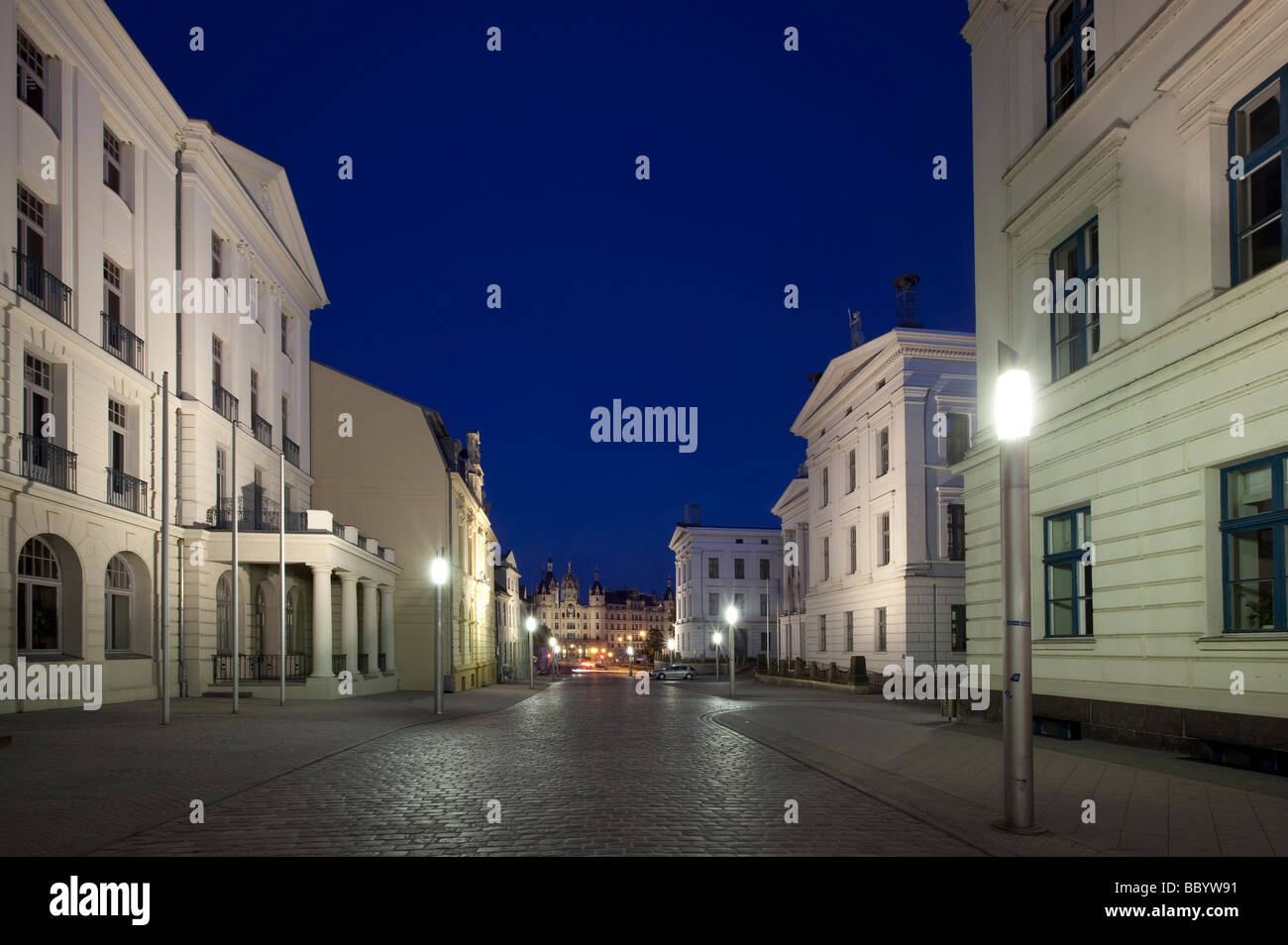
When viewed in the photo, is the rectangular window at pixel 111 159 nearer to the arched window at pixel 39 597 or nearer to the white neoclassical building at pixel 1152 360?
the arched window at pixel 39 597

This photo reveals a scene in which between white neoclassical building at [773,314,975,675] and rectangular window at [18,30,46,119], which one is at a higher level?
rectangular window at [18,30,46,119]

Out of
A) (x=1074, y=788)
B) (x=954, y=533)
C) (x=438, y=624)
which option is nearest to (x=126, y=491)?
(x=438, y=624)

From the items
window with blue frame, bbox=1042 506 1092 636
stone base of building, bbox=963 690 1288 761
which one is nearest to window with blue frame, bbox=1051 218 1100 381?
window with blue frame, bbox=1042 506 1092 636

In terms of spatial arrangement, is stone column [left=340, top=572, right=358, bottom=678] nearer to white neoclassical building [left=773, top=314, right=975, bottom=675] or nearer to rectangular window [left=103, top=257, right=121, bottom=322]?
rectangular window [left=103, top=257, right=121, bottom=322]

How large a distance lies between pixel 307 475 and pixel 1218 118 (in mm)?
35031

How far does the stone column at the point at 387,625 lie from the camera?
3831 centimetres

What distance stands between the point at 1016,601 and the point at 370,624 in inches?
1195

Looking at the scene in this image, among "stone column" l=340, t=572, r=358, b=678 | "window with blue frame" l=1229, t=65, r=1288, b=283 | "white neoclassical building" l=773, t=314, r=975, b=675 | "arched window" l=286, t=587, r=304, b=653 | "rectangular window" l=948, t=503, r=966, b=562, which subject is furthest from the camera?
"rectangular window" l=948, t=503, r=966, b=562

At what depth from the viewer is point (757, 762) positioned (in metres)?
13.8

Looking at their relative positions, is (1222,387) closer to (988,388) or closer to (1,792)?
(988,388)

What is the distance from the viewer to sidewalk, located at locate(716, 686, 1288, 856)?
783 cm

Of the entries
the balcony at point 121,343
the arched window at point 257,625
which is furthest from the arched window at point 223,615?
the balcony at point 121,343

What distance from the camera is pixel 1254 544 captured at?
Answer: 40.1ft

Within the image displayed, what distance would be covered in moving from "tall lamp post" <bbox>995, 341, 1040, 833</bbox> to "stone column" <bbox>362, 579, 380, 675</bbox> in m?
29.5
